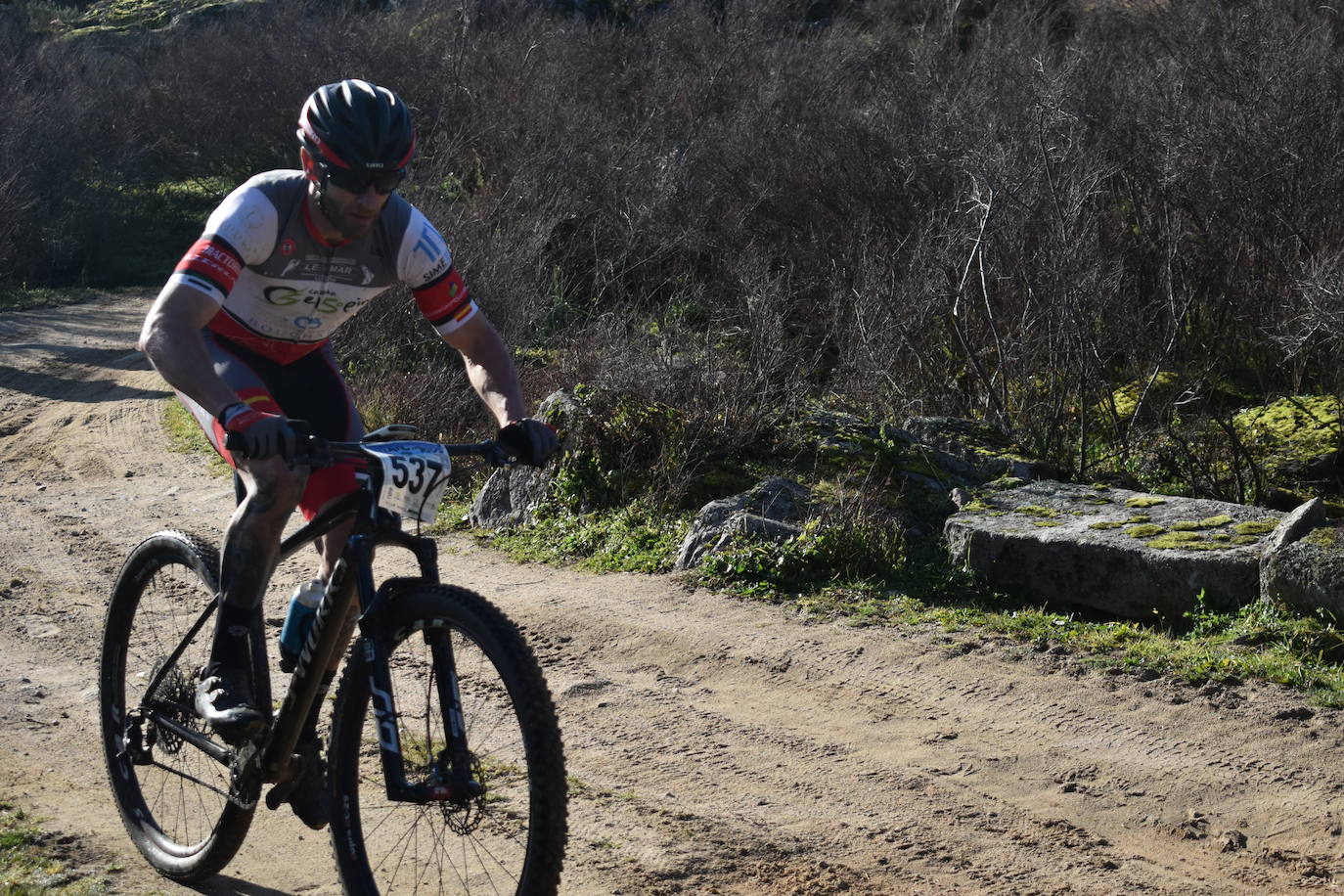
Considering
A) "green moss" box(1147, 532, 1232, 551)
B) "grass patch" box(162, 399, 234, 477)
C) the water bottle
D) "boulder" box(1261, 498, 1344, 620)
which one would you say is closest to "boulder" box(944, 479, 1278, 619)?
"green moss" box(1147, 532, 1232, 551)

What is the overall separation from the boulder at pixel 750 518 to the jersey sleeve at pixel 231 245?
3.74 metres

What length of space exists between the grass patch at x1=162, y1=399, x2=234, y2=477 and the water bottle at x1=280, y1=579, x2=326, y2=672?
6.53 meters

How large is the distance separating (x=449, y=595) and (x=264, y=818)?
1627mm

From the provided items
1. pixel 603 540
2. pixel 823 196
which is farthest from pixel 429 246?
pixel 823 196

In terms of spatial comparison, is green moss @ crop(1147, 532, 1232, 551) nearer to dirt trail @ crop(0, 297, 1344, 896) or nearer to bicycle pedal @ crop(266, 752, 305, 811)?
dirt trail @ crop(0, 297, 1344, 896)

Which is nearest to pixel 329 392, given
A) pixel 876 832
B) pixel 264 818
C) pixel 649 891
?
pixel 264 818

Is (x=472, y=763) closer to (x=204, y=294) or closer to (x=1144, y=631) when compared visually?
(x=204, y=294)

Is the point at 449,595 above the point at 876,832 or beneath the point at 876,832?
above

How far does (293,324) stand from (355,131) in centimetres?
68

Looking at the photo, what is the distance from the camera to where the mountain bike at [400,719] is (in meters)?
2.65

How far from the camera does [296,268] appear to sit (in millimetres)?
3393

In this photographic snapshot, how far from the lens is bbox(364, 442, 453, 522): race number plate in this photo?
2.79m

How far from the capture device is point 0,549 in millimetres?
7426

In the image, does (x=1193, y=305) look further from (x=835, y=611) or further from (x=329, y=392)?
(x=329, y=392)
